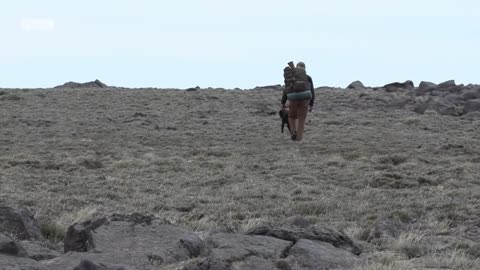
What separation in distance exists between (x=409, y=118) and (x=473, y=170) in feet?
33.5

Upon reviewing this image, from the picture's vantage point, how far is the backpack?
17.1 m

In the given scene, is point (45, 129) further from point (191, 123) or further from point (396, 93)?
point (396, 93)

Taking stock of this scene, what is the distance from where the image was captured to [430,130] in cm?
2108

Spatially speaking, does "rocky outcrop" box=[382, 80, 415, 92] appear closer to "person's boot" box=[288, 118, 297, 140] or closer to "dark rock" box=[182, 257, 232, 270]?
"person's boot" box=[288, 118, 297, 140]

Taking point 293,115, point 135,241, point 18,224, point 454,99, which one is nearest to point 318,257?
point 135,241

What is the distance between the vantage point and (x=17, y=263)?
5.35 m

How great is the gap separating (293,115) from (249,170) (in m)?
4.31

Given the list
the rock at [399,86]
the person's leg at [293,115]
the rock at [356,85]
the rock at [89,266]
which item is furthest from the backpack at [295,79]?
the rock at [356,85]

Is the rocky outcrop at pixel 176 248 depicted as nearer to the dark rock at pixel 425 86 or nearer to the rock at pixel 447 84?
the dark rock at pixel 425 86

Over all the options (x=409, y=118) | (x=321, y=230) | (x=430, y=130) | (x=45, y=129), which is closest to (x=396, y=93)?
(x=409, y=118)

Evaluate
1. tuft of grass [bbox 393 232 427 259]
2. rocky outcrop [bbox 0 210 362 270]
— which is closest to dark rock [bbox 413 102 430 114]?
tuft of grass [bbox 393 232 427 259]

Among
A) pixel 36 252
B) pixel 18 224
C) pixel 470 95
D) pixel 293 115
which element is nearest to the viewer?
pixel 36 252

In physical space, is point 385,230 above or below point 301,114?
below

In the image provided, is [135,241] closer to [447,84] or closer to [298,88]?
[298,88]
